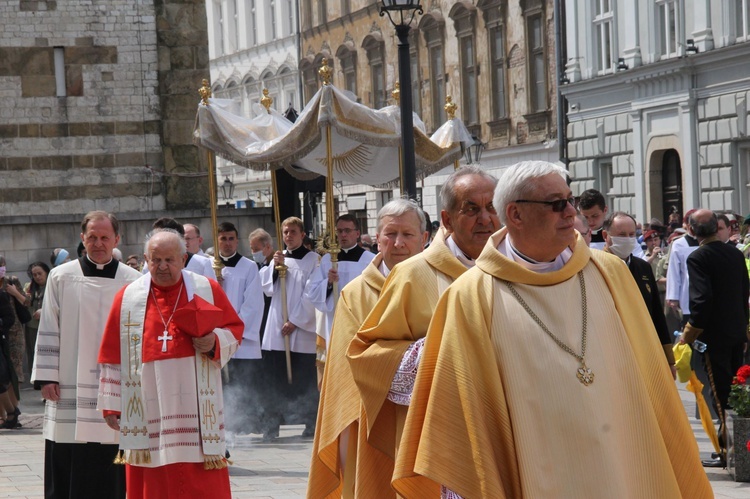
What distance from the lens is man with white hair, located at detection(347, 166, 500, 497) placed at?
5.27 metres

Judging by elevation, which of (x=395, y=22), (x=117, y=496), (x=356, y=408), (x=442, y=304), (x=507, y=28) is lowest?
(x=117, y=496)

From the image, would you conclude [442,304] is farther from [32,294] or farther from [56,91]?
[56,91]

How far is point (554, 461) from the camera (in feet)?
14.0

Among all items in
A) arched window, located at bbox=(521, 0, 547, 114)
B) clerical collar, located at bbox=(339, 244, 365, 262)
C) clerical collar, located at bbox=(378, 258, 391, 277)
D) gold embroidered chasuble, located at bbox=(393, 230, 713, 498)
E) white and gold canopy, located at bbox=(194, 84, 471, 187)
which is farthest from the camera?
arched window, located at bbox=(521, 0, 547, 114)

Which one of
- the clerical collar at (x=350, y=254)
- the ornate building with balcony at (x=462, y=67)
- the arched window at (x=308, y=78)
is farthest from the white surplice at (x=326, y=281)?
the arched window at (x=308, y=78)

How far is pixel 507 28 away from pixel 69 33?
15295 millimetres

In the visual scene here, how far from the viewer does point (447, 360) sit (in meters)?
4.41

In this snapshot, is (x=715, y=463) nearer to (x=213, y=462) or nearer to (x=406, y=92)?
(x=213, y=462)

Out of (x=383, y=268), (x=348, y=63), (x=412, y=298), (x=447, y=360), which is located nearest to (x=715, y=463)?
(x=383, y=268)

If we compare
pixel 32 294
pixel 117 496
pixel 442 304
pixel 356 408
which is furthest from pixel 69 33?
pixel 442 304

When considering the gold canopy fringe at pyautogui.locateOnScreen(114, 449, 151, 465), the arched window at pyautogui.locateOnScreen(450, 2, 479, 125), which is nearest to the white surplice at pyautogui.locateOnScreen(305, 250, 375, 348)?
the gold canopy fringe at pyautogui.locateOnScreen(114, 449, 151, 465)

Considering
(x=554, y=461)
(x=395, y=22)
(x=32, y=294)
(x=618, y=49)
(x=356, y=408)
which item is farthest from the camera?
(x=618, y=49)

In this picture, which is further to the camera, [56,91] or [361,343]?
[56,91]

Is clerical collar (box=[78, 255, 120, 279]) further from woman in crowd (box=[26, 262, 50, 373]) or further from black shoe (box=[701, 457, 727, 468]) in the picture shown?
woman in crowd (box=[26, 262, 50, 373])
